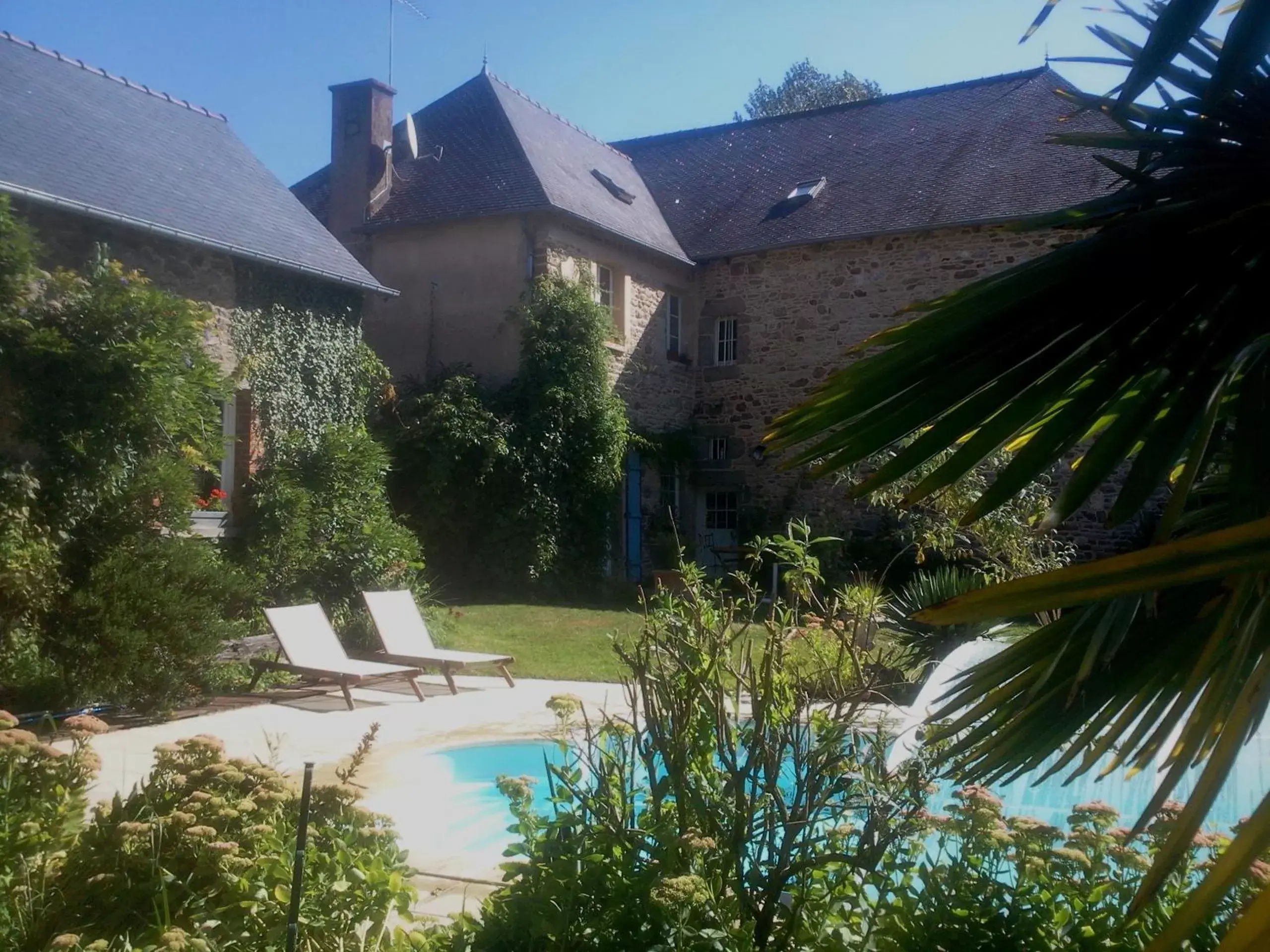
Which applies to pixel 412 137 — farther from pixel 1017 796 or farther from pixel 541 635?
pixel 1017 796

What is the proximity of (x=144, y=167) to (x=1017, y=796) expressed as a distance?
28.5 ft

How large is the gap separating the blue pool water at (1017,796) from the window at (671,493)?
9729 mm

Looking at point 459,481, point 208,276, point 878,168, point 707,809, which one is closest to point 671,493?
point 459,481

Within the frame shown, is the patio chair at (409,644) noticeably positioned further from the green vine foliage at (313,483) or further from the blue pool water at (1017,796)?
the blue pool water at (1017,796)

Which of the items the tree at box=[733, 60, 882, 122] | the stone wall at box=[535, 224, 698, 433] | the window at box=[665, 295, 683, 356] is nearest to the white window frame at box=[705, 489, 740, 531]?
the stone wall at box=[535, 224, 698, 433]

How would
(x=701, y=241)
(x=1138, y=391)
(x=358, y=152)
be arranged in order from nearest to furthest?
(x=1138, y=391)
(x=358, y=152)
(x=701, y=241)

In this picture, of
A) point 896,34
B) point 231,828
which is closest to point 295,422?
point 896,34

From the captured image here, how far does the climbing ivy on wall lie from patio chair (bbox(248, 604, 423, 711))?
8.47 feet

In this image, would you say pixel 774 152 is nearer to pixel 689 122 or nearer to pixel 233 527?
pixel 689 122

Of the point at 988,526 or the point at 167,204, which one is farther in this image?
the point at 167,204

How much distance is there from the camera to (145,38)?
6.74m

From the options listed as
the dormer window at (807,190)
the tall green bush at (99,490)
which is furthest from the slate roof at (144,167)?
the dormer window at (807,190)

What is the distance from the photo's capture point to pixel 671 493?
1662 cm

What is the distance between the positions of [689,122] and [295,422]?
44.4ft
